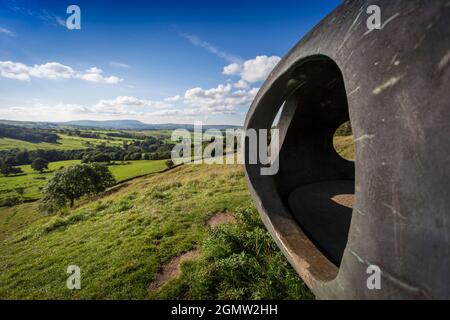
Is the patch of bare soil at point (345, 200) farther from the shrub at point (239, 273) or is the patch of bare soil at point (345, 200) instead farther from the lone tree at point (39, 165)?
the lone tree at point (39, 165)

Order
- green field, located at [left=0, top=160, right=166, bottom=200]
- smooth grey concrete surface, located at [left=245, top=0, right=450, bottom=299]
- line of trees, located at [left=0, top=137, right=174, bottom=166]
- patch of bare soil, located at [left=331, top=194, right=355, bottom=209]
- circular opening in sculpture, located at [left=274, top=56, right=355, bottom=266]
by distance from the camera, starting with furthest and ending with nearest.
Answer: line of trees, located at [left=0, top=137, right=174, bottom=166] < green field, located at [left=0, top=160, right=166, bottom=200] < patch of bare soil, located at [left=331, top=194, right=355, bottom=209] < circular opening in sculpture, located at [left=274, top=56, right=355, bottom=266] < smooth grey concrete surface, located at [left=245, top=0, right=450, bottom=299]

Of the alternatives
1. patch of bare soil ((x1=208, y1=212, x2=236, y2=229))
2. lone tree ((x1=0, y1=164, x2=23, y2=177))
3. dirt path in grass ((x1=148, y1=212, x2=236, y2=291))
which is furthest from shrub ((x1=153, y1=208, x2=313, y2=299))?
lone tree ((x1=0, y1=164, x2=23, y2=177))

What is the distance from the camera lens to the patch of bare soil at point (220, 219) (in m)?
9.53

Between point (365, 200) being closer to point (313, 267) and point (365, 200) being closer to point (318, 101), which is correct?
point (313, 267)

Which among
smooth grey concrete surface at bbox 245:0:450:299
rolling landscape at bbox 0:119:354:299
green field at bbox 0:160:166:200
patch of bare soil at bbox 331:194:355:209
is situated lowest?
green field at bbox 0:160:166:200

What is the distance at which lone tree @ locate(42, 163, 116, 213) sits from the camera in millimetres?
37812

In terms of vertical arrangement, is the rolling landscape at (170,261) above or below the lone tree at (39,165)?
above

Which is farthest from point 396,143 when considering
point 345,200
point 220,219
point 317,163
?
point 220,219

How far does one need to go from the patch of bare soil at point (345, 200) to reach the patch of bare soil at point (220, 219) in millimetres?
4427

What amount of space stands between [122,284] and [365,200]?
19.5 feet

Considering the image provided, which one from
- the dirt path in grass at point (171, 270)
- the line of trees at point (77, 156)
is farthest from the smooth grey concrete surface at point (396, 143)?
the line of trees at point (77, 156)

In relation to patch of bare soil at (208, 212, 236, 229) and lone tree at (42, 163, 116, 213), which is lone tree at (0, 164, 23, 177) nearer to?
lone tree at (42, 163, 116, 213)

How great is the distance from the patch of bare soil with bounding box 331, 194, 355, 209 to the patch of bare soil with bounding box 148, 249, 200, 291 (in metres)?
4.03

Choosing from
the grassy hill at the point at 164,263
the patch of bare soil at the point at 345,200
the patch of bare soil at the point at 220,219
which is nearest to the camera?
the grassy hill at the point at 164,263
